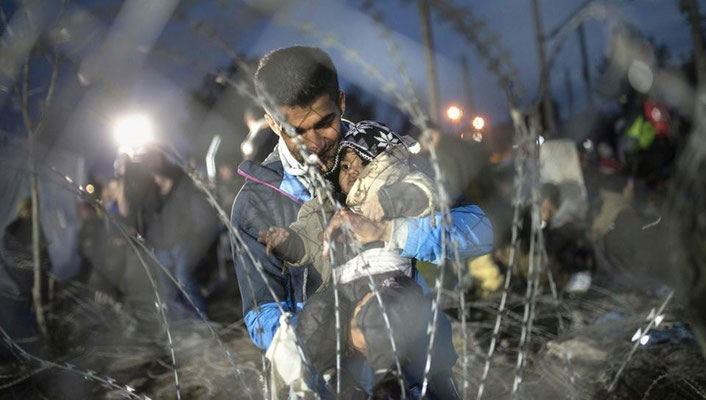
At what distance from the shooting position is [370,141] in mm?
1919

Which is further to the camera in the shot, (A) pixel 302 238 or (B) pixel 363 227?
(A) pixel 302 238

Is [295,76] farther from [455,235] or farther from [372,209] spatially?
[455,235]

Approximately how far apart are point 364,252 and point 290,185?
1.30ft

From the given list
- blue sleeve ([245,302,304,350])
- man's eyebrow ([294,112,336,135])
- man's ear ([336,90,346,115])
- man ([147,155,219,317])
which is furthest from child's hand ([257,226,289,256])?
man ([147,155,219,317])

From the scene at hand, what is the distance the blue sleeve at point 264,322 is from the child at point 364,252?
0.36 ft

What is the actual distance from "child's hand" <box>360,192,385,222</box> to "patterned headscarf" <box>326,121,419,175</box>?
0.15 metres

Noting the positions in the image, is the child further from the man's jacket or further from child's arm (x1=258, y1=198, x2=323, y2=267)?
the man's jacket

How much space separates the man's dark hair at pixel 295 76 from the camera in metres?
1.95

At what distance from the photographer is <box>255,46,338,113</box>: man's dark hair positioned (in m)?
1.95

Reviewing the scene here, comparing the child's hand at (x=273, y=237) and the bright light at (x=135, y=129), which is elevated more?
the child's hand at (x=273, y=237)

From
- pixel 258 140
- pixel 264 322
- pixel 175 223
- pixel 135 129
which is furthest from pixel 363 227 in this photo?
pixel 135 129

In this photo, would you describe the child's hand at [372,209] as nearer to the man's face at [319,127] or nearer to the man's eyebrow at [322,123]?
the man's face at [319,127]

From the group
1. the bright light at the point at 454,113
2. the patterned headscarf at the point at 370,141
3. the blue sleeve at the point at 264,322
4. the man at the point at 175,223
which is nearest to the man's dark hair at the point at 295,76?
the patterned headscarf at the point at 370,141

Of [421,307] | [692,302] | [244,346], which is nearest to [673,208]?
[692,302]
